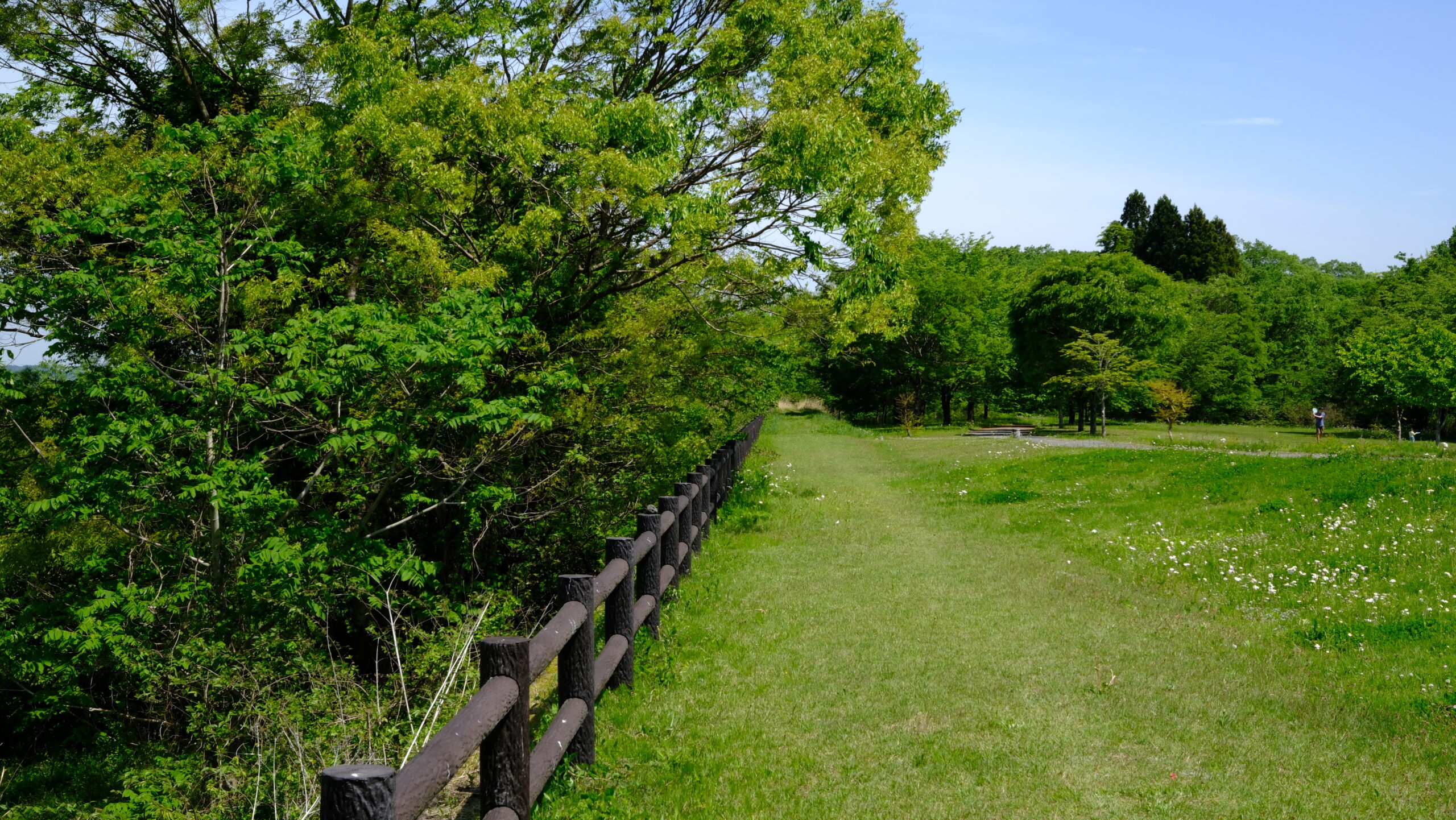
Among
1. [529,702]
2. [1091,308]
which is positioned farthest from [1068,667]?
[1091,308]

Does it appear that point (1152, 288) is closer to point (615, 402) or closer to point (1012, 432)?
point (1012, 432)

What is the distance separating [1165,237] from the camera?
86.8m

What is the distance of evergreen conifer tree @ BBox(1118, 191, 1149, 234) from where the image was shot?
94.4m

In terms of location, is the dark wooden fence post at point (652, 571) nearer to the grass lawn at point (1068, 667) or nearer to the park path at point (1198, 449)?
the grass lawn at point (1068, 667)

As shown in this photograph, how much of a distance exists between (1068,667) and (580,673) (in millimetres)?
3935

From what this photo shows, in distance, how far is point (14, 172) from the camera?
1141 centimetres

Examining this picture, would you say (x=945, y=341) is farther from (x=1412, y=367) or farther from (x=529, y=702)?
(x=529, y=702)

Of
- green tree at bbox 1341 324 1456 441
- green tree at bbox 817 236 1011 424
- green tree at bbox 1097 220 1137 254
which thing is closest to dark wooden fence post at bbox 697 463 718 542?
green tree at bbox 1341 324 1456 441

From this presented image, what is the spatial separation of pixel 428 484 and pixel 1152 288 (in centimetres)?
4563

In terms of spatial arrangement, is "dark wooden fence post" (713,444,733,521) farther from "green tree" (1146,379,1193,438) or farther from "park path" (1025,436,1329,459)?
"green tree" (1146,379,1193,438)

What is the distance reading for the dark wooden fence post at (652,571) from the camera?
6.95 metres

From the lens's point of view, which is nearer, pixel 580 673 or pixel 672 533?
pixel 580 673

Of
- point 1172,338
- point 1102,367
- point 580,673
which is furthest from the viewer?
point 1172,338

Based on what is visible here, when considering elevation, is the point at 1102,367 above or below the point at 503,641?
above
